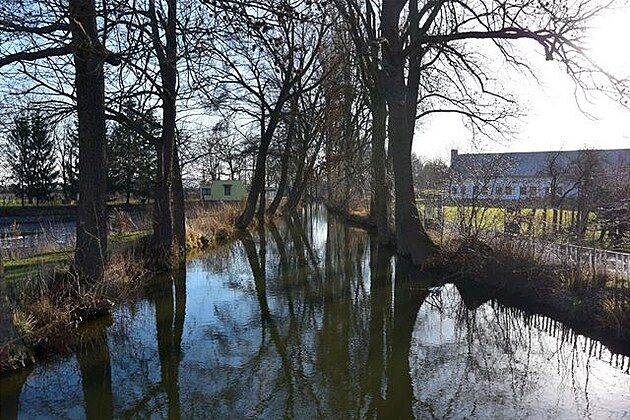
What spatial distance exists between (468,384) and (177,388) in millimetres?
3231

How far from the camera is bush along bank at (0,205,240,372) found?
6.13 m

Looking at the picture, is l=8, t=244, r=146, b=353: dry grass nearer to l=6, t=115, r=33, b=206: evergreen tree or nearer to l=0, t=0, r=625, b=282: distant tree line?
l=0, t=0, r=625, b=282: distant tree line

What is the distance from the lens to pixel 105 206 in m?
8.84

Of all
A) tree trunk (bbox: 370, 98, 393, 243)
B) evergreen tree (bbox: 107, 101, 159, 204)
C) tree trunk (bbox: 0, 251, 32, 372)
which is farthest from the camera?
tree trunk (bbox: 370, 98, 393, 243)

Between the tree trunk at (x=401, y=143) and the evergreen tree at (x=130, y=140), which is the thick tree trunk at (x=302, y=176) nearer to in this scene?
the evergreen tree at (x=130, y=140)

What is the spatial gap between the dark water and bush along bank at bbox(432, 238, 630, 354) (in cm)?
Answer: 37

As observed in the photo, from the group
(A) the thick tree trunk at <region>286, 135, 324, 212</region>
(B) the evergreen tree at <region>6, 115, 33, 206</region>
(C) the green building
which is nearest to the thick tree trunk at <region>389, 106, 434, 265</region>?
(A) the thick tree trunk at <region>286, 135, 324, 212</region>

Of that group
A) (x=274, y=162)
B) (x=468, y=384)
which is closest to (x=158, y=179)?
(x=468, y=384)

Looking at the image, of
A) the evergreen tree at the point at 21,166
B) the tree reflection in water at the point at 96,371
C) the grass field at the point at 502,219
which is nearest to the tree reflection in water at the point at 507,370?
the grass field at the point at 502,219

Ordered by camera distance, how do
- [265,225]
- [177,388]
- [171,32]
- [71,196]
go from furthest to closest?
[71,196] → [265,225] → [171,32] → [177,388]

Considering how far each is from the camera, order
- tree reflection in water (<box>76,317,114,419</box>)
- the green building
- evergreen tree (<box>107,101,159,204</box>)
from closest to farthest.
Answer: tree reflection in water (<box>76,317,114,419</box>) → evergreen tree (<box>107,101,159,204</box>) → the green building

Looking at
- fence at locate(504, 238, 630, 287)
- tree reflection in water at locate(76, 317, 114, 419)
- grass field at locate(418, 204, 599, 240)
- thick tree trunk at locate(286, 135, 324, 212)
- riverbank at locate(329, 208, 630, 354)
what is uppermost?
thick tree trunk at locate(286, 135, 324, 212)

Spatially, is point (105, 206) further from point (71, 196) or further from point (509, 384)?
point (71, 196)

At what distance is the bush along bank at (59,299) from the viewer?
6.13 m
